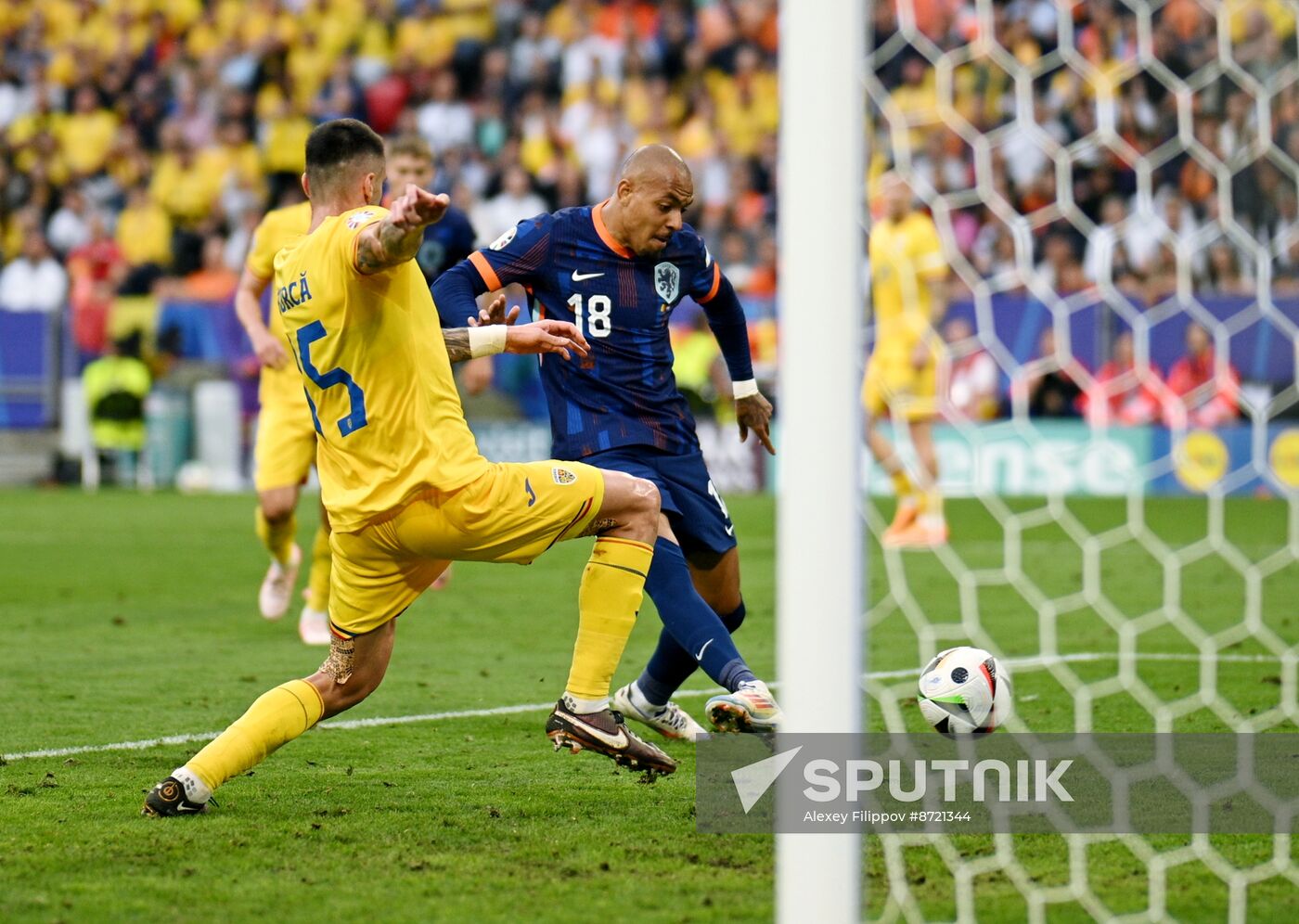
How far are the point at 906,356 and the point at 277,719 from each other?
8023mm

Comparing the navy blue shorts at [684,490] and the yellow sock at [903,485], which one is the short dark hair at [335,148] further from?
the yellow sock at [903,485]

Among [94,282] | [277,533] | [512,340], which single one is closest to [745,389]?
[512,340]

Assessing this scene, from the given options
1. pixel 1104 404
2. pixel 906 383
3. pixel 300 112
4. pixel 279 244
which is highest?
pixel 300 112

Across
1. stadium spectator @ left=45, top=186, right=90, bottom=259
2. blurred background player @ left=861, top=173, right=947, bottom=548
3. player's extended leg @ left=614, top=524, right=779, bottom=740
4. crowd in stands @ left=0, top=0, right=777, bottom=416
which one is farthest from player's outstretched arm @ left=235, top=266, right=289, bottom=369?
stadium spectator @ left=45, top=186, right=90, bottom=259

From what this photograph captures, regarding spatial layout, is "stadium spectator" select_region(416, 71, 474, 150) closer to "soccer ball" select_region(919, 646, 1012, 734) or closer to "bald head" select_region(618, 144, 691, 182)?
"bald head" select_region(618, 144, 691, 182)

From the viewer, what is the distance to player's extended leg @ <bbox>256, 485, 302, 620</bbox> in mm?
7422

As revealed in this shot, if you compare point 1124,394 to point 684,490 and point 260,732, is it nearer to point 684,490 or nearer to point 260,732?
point 684,490

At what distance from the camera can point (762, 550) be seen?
10.9 m

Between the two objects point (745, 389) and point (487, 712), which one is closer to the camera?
point (745, 389)

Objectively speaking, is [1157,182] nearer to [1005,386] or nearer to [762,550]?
[1005,386]

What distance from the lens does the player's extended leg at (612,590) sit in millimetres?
4285

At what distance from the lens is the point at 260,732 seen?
4.16 meters

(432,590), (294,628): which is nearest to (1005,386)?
(432,590)

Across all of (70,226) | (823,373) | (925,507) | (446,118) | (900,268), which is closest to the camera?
(823,373)
